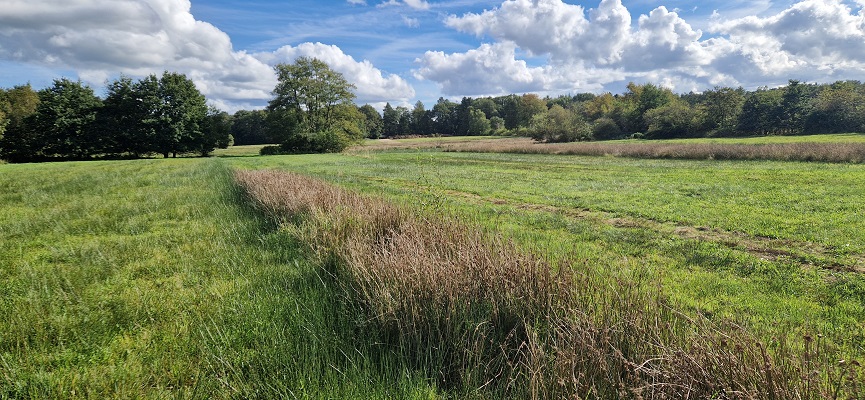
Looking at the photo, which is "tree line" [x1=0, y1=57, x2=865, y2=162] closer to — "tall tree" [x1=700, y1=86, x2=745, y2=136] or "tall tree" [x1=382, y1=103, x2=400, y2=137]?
"tall tree" [x1=700, y1=86, x2=745, y2=136]

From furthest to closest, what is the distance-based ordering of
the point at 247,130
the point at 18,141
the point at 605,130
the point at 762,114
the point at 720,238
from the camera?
the point at 247,130 → the point at 605,130 → the point at 762,114 → the point at 18,141 → the point at 720,238

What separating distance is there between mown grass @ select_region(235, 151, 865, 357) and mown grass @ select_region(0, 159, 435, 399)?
8.53 ft

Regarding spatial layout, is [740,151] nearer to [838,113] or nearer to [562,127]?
[562,127]

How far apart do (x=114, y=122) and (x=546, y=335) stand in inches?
2751

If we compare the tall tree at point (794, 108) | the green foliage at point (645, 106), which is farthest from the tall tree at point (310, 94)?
the tall tree at point (794, 108)

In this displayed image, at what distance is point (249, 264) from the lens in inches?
252

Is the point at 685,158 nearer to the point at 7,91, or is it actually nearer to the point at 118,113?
the point at 118,113

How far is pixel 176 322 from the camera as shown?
4.39 m

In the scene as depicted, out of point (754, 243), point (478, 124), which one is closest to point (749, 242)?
point (754, 243)

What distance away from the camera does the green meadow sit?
346cm

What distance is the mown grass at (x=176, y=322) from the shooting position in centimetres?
332

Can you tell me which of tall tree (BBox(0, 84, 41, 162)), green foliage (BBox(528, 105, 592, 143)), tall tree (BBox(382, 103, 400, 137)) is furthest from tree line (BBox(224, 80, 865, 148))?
tall tree (BBox(382, 103, 400, 137))

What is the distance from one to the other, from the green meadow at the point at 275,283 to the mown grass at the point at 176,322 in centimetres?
2

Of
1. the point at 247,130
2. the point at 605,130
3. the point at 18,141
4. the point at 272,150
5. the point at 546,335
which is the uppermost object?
the point at 247,130
